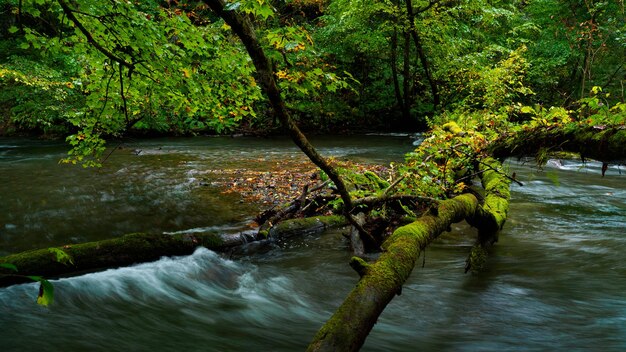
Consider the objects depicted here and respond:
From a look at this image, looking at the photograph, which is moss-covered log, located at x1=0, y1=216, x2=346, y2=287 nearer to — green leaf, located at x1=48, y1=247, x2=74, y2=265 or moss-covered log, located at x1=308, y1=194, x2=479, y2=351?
green leaf, located at x1=48, y1=247, x2=74, y2=265

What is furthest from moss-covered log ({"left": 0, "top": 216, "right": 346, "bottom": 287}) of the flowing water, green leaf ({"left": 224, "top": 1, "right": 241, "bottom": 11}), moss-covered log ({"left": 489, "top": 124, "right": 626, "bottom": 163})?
moss-covered log ({"left": 489, "top": 124, "right": 626, "bottom": 163})

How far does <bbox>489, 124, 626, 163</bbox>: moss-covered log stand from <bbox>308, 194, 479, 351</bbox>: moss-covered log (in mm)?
1768

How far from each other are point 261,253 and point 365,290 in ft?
11.7

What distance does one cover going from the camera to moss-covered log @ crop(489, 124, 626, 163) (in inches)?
144

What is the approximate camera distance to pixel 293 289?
4859 millimetres

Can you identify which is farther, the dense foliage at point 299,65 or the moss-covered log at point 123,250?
the dense foliage at point 299,65

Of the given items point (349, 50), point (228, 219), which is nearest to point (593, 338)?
point (228, 219)

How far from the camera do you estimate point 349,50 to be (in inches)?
800

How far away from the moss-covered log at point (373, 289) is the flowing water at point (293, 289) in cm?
121

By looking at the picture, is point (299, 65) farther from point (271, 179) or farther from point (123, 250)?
point (271, 179)

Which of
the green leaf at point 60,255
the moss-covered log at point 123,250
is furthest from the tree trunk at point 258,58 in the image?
the moss-covered log at point 123,250

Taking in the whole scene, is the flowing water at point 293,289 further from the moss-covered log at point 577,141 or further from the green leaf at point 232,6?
the green leaf at point 232,6

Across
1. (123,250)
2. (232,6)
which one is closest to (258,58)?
(232,6)

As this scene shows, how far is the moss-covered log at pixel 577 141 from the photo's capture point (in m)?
3.66
